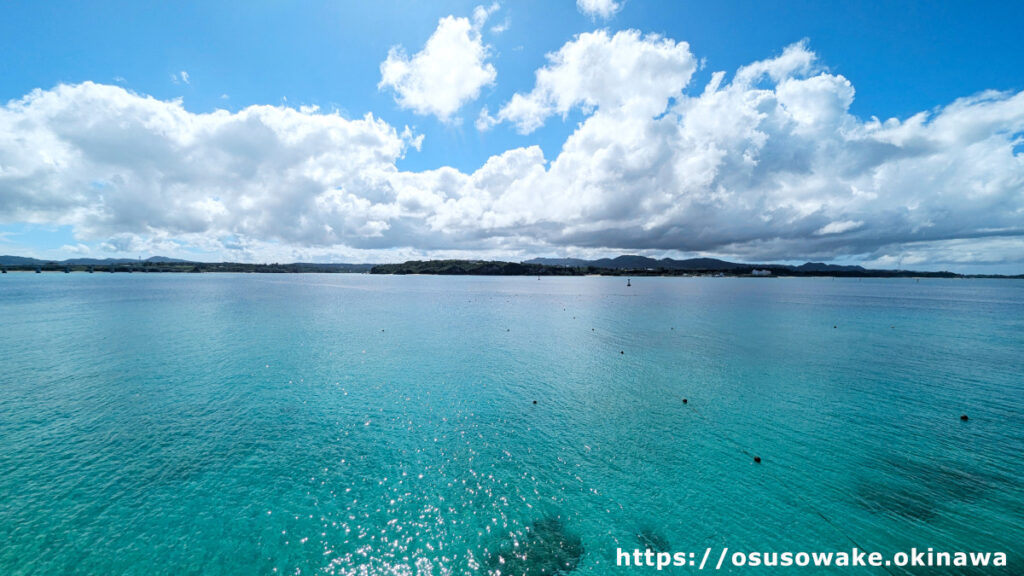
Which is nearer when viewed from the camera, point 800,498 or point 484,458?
point 800,498

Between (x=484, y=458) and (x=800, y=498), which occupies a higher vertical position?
(x=484, y=458)

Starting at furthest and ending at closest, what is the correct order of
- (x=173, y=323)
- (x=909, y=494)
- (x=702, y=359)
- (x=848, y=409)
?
(x=173, y=323)
(x=702, y=359)
(x=848, y=409)
(x=909, y=494)

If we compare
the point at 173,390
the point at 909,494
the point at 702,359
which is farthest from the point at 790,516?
the point at 173,390

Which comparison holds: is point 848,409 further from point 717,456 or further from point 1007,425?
point 717,456

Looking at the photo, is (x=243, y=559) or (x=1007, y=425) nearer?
(x=243, y=559)

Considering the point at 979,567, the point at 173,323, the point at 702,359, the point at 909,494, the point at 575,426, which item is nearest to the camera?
the point at 979,567

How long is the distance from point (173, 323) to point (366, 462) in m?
61.0

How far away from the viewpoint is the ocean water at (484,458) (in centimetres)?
1432

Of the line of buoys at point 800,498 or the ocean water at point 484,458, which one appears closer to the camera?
the ocean water at point 484,458

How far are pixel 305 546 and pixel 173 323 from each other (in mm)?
65095

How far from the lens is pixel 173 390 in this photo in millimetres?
29234

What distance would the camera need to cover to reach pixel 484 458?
20.4 m

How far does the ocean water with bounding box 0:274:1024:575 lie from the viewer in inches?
564

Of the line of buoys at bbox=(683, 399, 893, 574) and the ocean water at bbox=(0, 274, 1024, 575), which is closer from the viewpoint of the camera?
the ocean water at bbox=(0, 274, 1024, 575)
